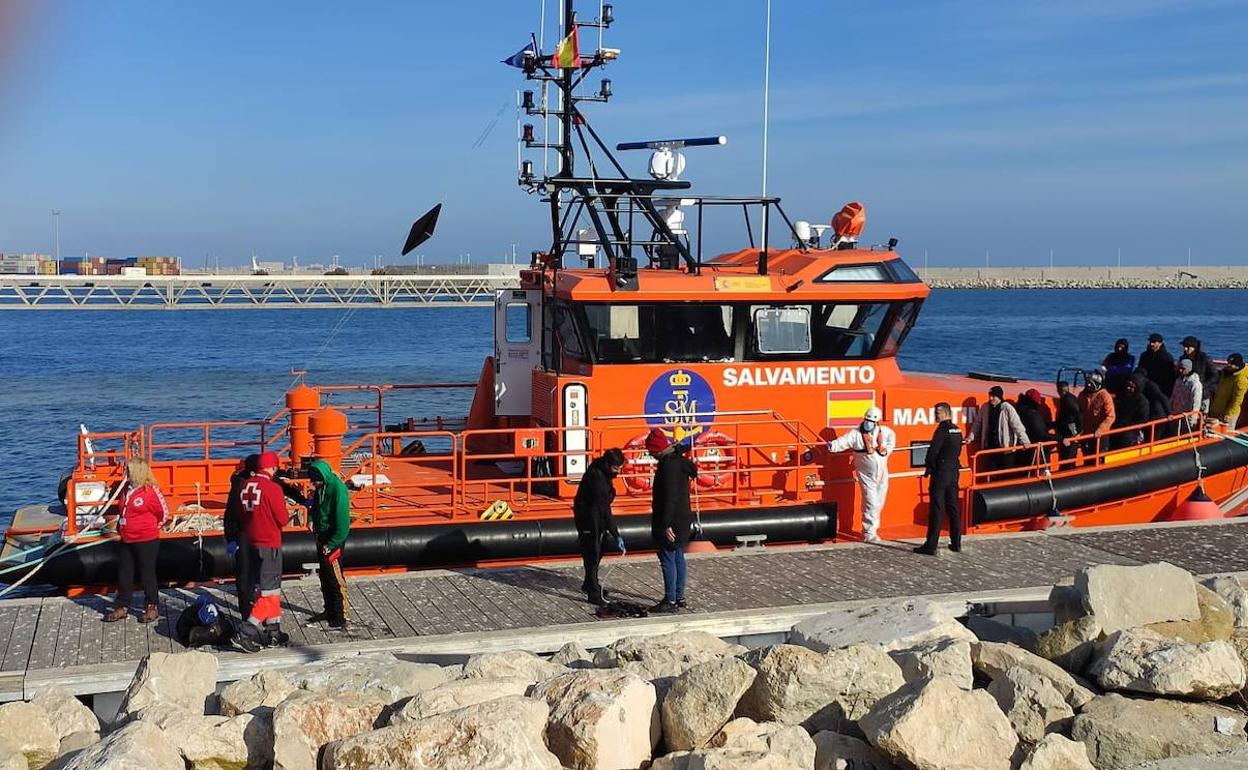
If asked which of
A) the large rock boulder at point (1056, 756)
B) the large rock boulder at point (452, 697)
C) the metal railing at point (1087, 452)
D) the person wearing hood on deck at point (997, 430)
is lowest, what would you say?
the large rock boulder at point (1056, 756)

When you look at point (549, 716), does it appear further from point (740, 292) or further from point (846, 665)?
point (740, 292)

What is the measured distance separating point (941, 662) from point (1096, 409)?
647cm

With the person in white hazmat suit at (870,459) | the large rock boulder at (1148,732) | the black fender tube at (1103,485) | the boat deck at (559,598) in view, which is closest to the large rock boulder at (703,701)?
the large rock boulder at (1148,732)

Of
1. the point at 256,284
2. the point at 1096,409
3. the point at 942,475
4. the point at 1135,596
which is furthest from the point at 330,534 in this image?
the point at 256,284

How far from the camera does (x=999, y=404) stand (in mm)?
11188

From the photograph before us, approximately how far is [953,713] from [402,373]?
1732 inches

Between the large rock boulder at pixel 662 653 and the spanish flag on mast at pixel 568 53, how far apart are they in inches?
253

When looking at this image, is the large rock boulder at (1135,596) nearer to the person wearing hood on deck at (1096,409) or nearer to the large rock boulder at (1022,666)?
the large rock boulder at (1022,666)

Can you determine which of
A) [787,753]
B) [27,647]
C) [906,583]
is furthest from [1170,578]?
[27,647]

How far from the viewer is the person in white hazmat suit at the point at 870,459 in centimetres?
1014

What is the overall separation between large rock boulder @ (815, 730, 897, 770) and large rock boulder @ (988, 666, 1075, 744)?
31.0 inches

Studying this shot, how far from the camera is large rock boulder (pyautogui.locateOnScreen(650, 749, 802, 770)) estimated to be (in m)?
5.18

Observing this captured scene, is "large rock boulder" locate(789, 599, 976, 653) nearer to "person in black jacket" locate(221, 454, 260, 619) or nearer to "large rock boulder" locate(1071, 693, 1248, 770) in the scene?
"large rock boulder" locate(1071, 693, 1248, 770)

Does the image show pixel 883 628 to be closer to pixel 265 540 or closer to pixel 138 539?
pixel 265 540
